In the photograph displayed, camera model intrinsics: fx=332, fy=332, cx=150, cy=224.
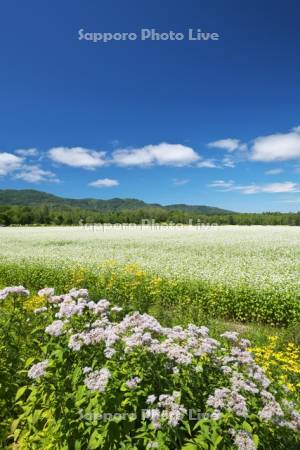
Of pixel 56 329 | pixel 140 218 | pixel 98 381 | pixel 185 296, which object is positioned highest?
pixel 140 218

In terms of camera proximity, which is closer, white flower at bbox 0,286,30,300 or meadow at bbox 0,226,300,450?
meadow at bbox 0,226,300,450

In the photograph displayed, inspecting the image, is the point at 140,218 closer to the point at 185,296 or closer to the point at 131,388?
the point at 185,296

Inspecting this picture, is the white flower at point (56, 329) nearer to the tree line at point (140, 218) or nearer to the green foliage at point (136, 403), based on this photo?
the green foliage at point (136, 403)

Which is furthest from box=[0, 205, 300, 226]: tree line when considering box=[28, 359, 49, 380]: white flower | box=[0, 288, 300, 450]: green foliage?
box=[28, 359, 49, 380]: white flower

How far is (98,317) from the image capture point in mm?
4766

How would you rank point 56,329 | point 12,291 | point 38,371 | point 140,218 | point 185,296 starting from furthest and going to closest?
point 140,218, point 185,296, point 12,291, point 56,329, point 38,371

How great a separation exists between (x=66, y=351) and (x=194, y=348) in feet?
5.21

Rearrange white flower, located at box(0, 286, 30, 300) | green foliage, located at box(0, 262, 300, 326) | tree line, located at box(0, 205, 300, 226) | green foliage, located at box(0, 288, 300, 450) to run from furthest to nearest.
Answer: tree line, located at box(0, 205, 300, 226) → green foliage, located at box(0, 262, 300, 326) → white flower, located at box(0, 286, 30, 300) → green foliage, located at box(0, 288, 300, 450)

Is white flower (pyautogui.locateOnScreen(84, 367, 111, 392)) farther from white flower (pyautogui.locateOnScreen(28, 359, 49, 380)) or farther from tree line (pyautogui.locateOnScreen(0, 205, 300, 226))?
tree line (pyautogui.locateOnScreen(0, 205, 300, 226))

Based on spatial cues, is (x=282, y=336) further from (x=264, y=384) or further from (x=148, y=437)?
(x=148, y=437)

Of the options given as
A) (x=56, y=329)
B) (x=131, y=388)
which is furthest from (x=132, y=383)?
(x=56, y=329)

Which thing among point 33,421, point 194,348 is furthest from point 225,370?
point 33,421

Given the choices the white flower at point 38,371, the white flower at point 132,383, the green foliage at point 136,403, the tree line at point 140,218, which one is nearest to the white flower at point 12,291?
the green foliage at point 136,403

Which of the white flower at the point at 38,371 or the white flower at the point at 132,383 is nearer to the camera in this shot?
the white flower at the point at 132,383
